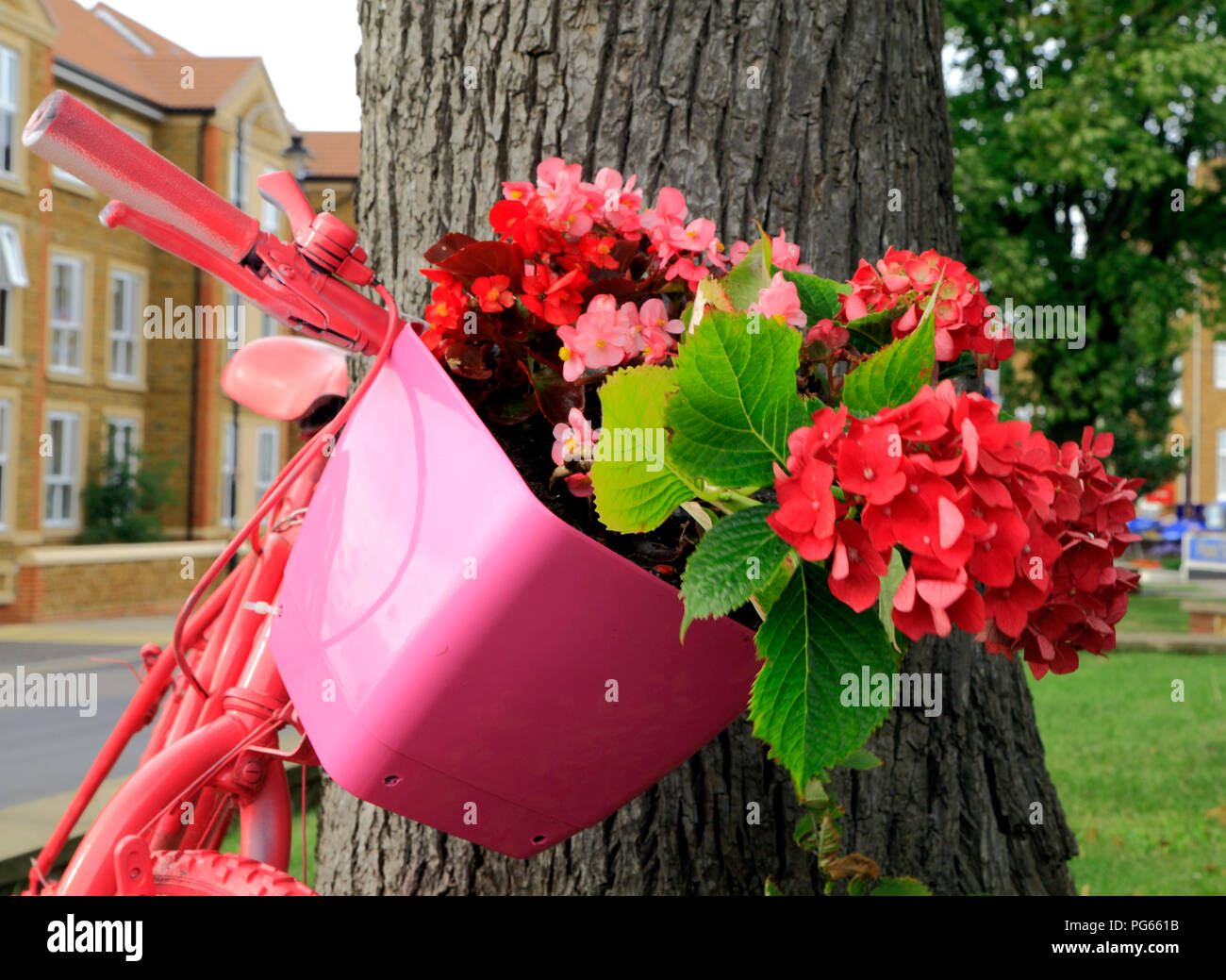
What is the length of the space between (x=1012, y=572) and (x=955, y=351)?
1.05 feet

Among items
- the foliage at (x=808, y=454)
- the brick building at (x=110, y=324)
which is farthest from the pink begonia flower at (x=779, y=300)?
the brick building at (x=110, y=324)

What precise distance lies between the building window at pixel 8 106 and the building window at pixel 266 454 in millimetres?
9725

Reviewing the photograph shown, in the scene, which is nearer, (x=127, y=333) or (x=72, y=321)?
(x=72, y=321)

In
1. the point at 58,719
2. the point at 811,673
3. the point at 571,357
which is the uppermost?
the point at 571,357

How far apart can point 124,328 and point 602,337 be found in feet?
84.9

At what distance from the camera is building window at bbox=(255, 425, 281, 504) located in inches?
1122

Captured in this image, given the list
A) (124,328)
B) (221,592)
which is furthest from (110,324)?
(221,592)

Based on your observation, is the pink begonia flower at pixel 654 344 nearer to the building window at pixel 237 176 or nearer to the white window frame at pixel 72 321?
the white window frame at pixel 72 321

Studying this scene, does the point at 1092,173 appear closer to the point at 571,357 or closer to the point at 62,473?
the point at 571,357

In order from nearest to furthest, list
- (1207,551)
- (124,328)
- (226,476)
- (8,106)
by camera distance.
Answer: (8,106) → (1207,551) → (124,328) → (226,476)

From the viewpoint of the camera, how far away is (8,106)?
64.6 feet

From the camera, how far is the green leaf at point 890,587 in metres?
0.82

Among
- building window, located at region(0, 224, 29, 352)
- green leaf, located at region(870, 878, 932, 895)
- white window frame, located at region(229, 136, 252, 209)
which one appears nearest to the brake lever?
green leaf, located at region(870, 878, 932, 895)
